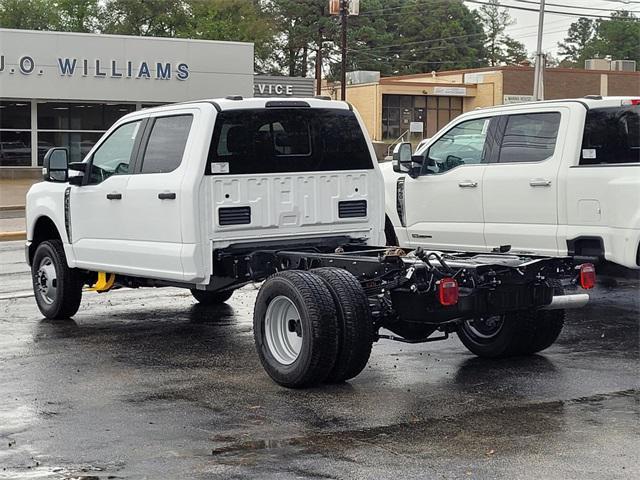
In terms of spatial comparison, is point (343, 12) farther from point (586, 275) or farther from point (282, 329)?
point (282, 329)

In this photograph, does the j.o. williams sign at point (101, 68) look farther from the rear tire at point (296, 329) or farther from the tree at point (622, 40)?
the tree at point (622, 40)

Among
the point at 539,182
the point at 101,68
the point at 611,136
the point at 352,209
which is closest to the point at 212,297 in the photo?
the point at 352,209

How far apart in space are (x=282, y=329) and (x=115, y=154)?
10.0 feet

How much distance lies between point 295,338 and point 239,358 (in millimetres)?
1174

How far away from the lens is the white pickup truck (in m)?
10.6

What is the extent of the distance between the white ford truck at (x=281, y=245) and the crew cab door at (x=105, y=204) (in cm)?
2

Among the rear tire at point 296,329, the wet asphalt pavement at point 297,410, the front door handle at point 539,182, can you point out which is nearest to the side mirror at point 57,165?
the wet asphalt pavement at point 297,410

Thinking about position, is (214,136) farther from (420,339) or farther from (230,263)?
(420,339)

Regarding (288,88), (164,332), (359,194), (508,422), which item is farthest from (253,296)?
(288,88)

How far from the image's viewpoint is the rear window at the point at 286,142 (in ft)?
30.3

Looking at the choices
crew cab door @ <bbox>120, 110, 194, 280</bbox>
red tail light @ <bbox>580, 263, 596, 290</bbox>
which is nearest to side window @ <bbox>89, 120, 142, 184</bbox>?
crew cab door @ <bbox>120, 110, 194, 280</bbox>

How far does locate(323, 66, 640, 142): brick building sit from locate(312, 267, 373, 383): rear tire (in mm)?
55856

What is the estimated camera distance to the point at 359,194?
395 inches

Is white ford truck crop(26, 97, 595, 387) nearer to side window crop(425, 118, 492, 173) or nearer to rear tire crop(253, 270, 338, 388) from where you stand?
rear tire crop(253, 270, 338, 388)
